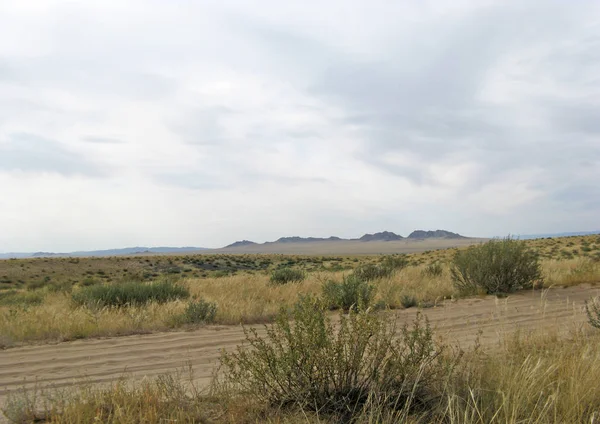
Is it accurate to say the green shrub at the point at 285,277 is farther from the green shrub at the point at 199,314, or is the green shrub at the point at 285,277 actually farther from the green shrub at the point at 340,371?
the green shrub at the point at 340,371

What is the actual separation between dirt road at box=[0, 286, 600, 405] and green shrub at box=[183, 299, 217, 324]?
0.55 m

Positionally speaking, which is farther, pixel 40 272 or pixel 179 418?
pixel 40 272

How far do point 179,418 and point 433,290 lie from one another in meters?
10.1

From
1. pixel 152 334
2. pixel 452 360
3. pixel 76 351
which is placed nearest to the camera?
pixel 452 360

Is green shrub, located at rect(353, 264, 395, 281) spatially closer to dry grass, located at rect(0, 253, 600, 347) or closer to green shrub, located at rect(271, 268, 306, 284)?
dry grass, located at rect(0, 253, 600, 347)

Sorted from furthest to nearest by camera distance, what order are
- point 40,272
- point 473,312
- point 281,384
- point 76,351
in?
1. point 40,272
2. point 473,312
3. point 76,351
4. point 281,384

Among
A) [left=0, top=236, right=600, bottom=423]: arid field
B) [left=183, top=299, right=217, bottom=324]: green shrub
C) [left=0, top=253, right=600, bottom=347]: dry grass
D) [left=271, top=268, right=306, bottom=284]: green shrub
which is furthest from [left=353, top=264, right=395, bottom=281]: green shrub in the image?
[left=183, top=299, right=217, bottom=324]: green shrub

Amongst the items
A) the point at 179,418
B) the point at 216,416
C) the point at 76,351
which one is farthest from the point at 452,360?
the point at 76,351

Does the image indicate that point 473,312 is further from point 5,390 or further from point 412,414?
point 5,390

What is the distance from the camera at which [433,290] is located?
1242 centimetres

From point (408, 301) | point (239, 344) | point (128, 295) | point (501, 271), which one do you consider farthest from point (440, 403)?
point (128, 295)

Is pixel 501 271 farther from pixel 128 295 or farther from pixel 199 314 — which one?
pixel 128 295

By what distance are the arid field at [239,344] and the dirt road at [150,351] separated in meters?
0.02

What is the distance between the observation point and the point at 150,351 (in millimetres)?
6828
